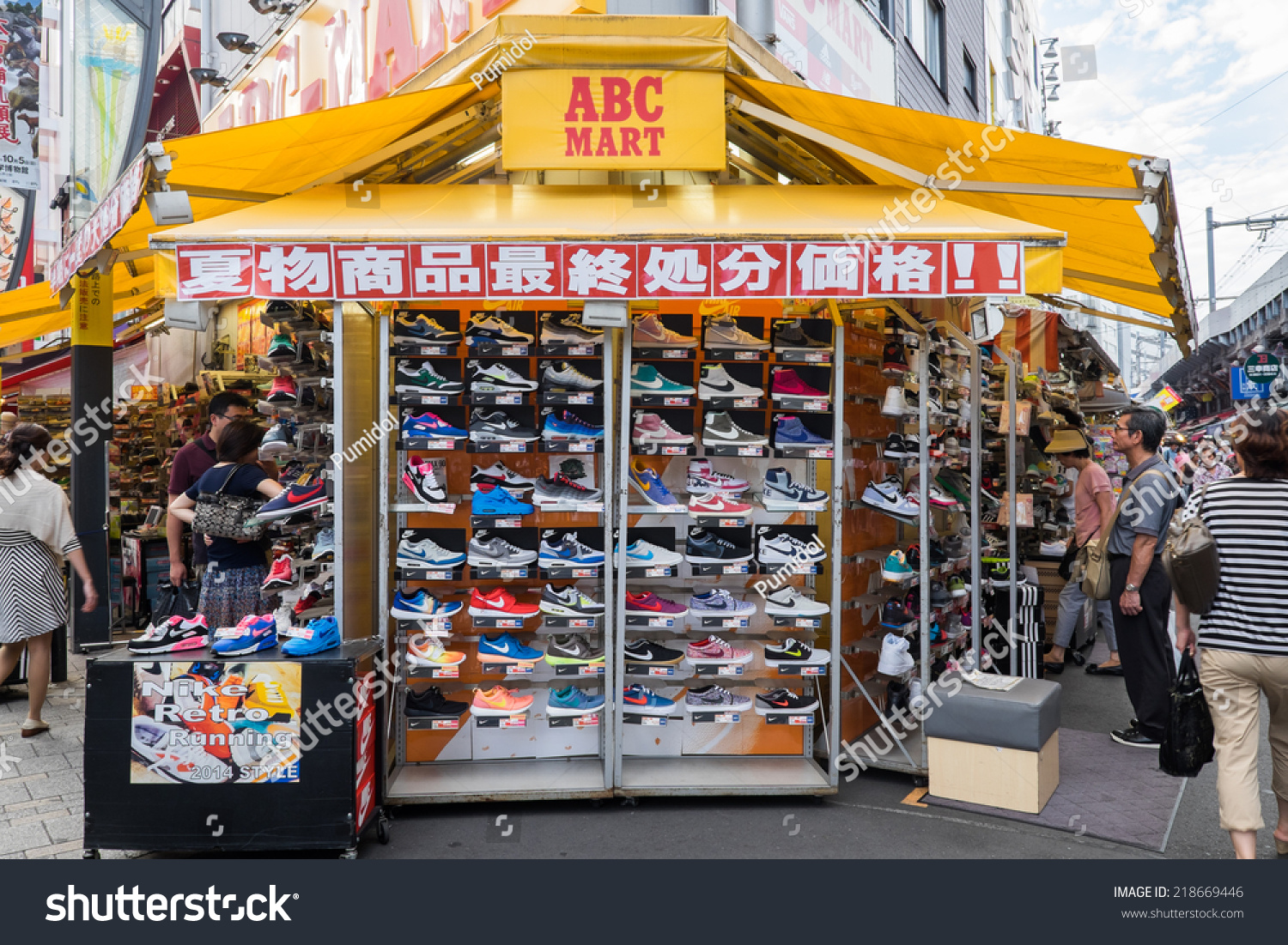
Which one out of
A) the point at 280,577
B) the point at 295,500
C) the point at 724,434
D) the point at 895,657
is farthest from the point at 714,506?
the point at 280,577

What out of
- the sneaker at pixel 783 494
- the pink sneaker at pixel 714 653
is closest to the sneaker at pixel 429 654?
the pink sneaker at pixel 714 653

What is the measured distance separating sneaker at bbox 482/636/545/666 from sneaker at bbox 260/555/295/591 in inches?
45.2

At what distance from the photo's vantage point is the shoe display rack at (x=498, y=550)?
422cm

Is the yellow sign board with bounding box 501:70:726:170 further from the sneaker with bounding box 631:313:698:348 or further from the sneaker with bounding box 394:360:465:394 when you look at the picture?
the sneaker with bounding box 394:360:465:394

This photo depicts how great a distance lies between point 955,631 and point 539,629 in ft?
9.10

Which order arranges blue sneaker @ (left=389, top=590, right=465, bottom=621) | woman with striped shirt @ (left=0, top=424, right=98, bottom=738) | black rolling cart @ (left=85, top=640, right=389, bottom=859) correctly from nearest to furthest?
black rolling cart @ (left=85, top=640, right=389, bottom=859)
blue sneaker @ (left=389, top=590, right=465, bottom=621)
woman with striped shirt @ (left=0, top=424, right=98, bottom=738)

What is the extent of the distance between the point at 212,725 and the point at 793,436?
10.2 ft

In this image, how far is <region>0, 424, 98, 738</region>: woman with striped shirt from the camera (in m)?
5.18

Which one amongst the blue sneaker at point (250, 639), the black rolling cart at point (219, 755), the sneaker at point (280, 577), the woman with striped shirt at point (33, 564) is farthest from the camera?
the woman with striped shirt at point (33, 564)

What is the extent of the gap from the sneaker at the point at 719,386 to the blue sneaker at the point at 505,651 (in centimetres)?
166

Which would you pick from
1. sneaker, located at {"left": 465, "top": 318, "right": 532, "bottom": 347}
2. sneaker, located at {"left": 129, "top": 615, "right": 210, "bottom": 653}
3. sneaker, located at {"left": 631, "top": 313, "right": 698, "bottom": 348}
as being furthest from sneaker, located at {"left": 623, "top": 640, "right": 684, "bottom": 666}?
sneaker, located at {"left": 129, "top": 615, "right": 210, "bottom": 653}

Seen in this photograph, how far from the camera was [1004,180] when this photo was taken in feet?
14.7

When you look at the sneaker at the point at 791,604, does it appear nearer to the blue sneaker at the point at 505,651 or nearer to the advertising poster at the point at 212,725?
the blue sneaker at the point at 505,651

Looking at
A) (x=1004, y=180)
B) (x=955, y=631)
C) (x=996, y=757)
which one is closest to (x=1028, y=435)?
(x=955, y=631)
